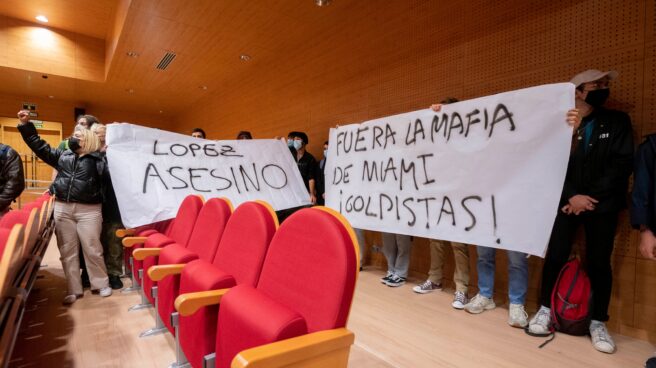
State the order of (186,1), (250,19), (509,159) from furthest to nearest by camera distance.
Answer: (250,19)
(186,1)
(509,159)

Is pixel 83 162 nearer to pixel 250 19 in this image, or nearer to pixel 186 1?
pixel 186 1

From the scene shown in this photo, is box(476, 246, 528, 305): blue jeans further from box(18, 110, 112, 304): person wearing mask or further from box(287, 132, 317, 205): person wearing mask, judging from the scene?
box(18, 110, 112, 304): person wearing mask

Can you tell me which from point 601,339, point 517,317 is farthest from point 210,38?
point 601,339

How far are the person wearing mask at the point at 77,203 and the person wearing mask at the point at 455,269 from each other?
8.47 feet

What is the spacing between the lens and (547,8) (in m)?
2.40

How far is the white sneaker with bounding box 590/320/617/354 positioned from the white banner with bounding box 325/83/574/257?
0.69 meters

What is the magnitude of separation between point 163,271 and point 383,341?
49.3 inches

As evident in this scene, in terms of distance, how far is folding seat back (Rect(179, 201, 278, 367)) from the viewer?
1.14m

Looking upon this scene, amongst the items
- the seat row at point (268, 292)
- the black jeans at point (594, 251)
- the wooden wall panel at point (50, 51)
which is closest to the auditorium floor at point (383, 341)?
the black jeans at point (594, 251)

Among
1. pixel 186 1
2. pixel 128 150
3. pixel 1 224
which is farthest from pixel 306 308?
pixel 186 1

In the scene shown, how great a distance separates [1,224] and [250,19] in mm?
3527

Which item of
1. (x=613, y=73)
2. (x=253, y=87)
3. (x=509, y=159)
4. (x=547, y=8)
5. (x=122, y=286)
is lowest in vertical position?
(x=122, y=286)

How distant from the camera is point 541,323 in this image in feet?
6.66

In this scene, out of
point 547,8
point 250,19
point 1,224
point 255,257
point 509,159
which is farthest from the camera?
point 250,19
